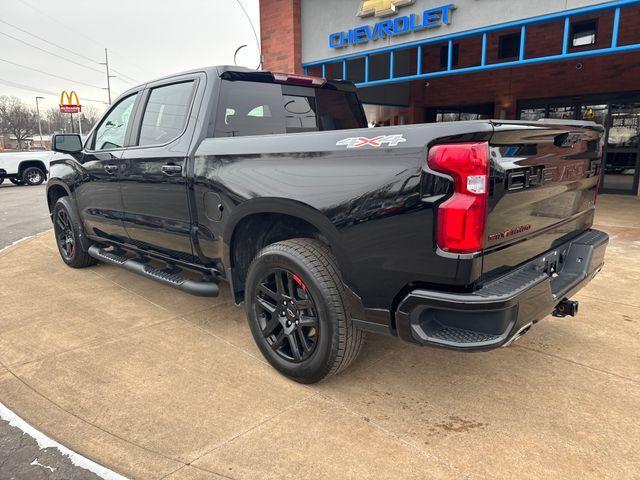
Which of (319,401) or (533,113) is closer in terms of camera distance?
(319,401)

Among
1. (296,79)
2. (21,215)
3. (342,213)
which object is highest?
(296,79)

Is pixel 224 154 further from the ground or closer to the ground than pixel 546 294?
further from the ground

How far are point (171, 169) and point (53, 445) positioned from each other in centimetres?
198

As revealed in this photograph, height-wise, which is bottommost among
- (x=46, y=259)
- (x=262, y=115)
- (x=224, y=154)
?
(x=46, y=259)

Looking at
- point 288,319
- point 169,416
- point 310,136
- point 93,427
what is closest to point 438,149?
point 310,136

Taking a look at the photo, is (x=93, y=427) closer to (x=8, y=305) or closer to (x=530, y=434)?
(x=530, y=434)

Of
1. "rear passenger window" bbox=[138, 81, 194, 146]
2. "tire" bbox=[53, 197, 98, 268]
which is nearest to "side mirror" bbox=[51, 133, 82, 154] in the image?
"tire" bbox=[53, 197, 98, 268]

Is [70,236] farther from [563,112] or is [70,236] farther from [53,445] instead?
[563,112]

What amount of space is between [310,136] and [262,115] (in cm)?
115

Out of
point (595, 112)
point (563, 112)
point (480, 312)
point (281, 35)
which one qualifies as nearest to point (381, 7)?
point (281, 35)

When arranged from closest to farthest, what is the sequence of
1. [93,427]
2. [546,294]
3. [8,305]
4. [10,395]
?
1. [546,294]
2. [93,427]
3. [10,395]
4. [8,305]

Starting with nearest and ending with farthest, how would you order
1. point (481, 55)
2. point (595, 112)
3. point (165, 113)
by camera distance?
point (165, 113) < point (481, 55) < point (595, 112)

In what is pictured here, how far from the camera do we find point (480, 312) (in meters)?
2.13

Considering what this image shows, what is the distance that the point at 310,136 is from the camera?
2680 mm
